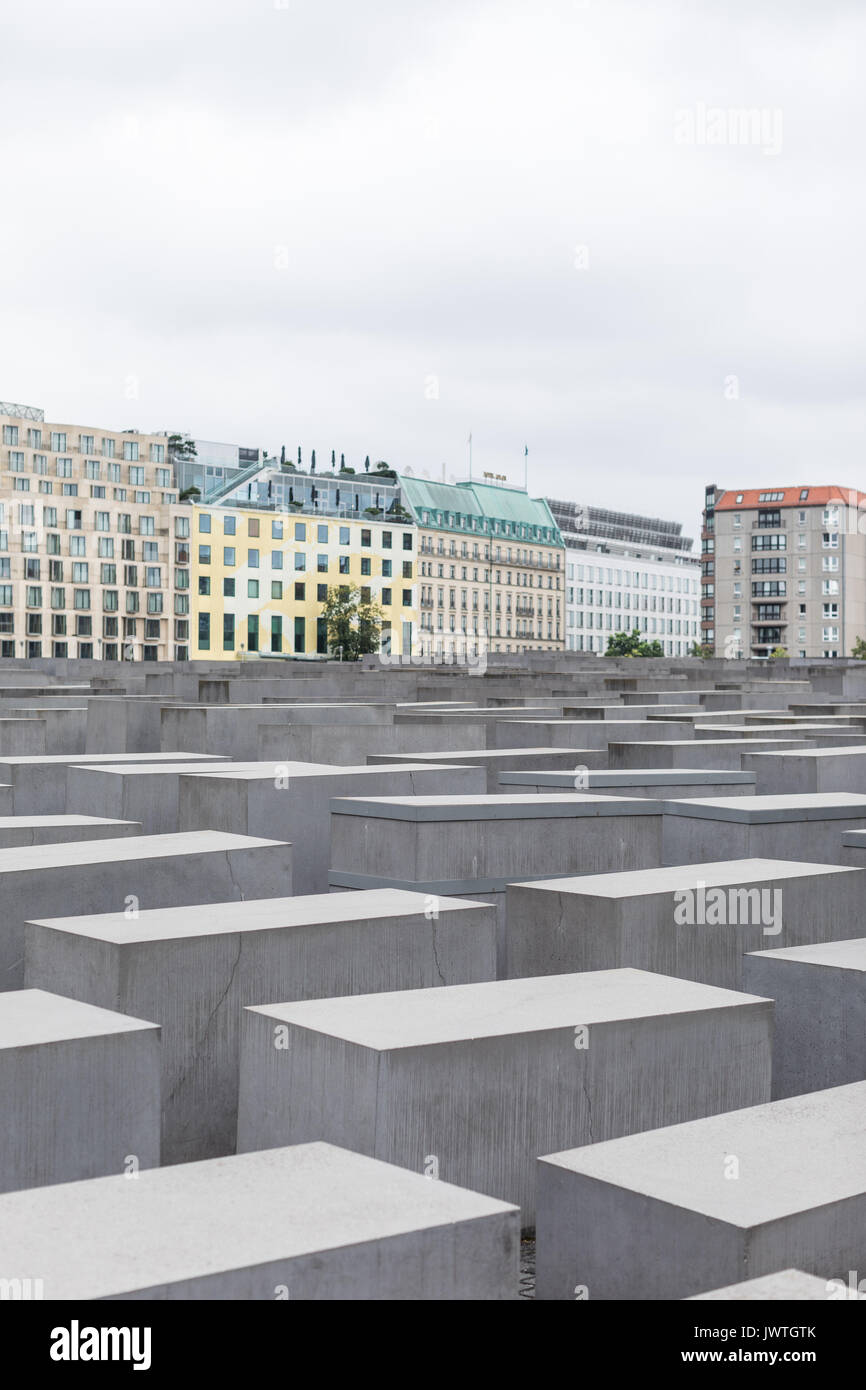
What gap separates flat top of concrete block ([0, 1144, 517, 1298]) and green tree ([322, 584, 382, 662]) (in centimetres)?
11145

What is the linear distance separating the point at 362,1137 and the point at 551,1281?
87cm

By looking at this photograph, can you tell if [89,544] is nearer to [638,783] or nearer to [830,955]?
[638,783]

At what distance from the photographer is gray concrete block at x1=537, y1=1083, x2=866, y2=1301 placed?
420 cm

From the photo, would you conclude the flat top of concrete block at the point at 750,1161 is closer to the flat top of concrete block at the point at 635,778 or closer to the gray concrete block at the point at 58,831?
the gray concrete block at the point at 58,831

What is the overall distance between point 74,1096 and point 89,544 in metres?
110

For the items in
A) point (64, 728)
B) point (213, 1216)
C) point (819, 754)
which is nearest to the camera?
point (213, 1216)

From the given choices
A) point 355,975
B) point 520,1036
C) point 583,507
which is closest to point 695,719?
point 355,975

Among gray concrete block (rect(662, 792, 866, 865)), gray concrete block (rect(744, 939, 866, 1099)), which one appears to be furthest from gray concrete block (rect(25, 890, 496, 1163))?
gray concrete block (rect(662, 792, 866, 865))

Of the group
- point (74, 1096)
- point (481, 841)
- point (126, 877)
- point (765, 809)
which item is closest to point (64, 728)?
point (481, 841)

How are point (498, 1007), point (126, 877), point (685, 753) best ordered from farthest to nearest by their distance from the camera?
point (685, 753), point (126, 877), point (498, 1007)

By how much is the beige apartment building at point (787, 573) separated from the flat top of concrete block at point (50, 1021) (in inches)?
5531

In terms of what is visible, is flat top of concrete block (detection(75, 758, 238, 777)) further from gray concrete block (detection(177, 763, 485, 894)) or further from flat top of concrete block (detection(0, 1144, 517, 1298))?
flat top of concrete block (detection(0, 1144, 517, 1298))

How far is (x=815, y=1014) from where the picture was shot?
6.80 meters

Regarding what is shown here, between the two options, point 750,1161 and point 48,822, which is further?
point 48,822
